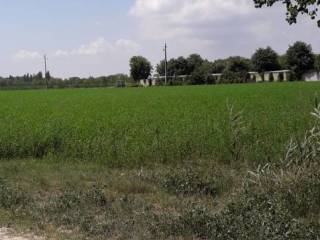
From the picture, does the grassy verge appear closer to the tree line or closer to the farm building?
the farm building

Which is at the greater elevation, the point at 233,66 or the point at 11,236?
the point at 233,66

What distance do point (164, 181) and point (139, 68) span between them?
114 metres

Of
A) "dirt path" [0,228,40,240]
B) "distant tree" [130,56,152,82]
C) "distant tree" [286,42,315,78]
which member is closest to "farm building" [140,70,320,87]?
"distant tree" [286,42,315,78]

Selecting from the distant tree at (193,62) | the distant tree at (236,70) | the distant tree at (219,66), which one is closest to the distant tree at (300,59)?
the distant tree at (236,70)

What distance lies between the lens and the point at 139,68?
122 m

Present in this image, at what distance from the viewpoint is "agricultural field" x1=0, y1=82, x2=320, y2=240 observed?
5816mm

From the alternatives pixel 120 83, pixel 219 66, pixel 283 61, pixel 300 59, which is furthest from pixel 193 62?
pixel 300 59

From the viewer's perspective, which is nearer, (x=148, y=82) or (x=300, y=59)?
(x=300, y=59)

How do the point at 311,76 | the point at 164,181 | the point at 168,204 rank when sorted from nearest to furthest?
1. the point at 168,204
2. the point at 164,181
3. the point at 311,76

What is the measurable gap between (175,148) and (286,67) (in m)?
96.8

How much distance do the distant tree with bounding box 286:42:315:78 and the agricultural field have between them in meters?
89.3

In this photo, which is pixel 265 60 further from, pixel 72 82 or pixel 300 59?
pixel 72 82

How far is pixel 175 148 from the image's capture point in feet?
35.2

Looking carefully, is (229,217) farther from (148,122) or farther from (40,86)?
(40,86)
